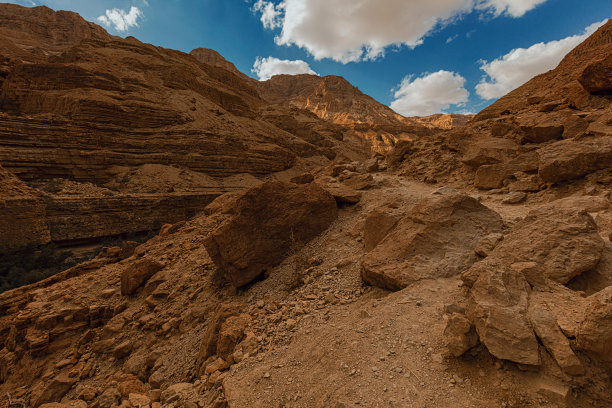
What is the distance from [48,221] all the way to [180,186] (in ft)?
23.5

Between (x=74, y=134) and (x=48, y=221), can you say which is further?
(x=74, y=134)

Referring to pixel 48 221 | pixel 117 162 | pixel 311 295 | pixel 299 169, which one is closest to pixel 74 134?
pixel 117 162

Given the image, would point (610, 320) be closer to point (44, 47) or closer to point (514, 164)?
point (514, 164)

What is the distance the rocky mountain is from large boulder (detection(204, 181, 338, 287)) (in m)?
0.03

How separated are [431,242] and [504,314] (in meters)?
1.47

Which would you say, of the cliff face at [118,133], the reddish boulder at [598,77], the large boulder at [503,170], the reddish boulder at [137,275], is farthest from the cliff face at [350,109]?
the reddish boulder at [137,275]

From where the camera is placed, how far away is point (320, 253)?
14.5 feet

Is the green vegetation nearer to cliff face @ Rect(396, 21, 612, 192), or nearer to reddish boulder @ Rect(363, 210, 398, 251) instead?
reddish boulder @ Rect(363, 210, 398, 251)

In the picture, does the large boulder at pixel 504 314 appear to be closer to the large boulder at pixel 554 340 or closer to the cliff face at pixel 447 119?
the large boulder at pixel 554 340

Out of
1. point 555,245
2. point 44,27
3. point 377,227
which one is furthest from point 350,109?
point 555,245

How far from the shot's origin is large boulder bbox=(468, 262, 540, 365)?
1.48 meters

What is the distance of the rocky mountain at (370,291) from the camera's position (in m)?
1.61

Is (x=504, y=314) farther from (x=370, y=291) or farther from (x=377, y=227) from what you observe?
(x=377, y=227)

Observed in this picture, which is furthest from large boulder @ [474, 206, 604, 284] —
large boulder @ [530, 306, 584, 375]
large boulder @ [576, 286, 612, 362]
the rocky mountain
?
large boulder @ [576, 286, 612, 362]
